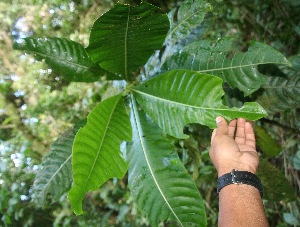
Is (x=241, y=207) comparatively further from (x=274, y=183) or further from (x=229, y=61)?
(x=274, y=183)

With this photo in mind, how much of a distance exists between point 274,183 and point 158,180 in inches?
29.6

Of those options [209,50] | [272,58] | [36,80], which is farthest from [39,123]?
[272,58]

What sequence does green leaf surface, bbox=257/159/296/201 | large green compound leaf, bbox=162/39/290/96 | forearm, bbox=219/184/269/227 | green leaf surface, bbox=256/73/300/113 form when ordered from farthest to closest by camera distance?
green leaf surface, bbox=257/159/296/201
green leaf surface, bbox=256/73/300/113
large green compound leaf, bbox=162/39/290/96
forearm, bbox=219/184/269/227

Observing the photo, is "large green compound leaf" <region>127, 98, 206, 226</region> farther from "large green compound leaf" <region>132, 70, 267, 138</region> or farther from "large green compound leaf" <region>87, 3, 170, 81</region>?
"large green compound leaf" <region>87, 3, 170, 81</region>

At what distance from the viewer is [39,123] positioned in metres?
3.47

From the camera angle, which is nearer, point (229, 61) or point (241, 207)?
point (241, 207)

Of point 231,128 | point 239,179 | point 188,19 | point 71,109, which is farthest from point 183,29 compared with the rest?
point 71,109

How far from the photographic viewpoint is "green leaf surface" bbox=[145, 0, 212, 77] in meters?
1.56

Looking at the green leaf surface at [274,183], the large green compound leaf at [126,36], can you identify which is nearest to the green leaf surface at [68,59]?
the large green compound leaf at [126,36]

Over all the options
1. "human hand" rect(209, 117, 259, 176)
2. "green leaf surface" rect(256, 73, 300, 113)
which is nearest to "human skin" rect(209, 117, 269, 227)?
"human hand" rect(209, 117, 259, 176)

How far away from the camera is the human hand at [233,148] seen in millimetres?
1222

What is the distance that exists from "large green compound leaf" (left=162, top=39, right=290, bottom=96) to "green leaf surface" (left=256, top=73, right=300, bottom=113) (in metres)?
0.36

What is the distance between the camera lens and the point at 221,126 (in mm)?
1264

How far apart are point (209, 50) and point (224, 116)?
0.39 m
